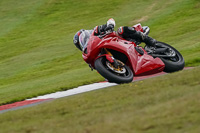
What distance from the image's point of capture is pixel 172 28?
21406 mm

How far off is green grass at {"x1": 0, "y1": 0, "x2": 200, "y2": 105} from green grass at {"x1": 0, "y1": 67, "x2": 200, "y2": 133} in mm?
4358

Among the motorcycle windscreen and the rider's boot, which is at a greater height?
the motorcycle windscreen

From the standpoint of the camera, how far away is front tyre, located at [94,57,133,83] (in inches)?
292

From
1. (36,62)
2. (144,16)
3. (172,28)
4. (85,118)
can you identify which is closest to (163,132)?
(85,118)

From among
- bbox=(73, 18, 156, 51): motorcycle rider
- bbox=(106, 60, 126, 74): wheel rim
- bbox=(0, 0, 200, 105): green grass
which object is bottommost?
bbox=(0, 0, 200, 105): green grass

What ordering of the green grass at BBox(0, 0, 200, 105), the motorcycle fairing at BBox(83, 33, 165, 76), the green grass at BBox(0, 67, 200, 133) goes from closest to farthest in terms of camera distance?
the green grass at BBox(0, 67, 200, 133), the motorcycle fairing at BBox(83, 33, 165, 76), the green grass at BBox(0, 0, 200, 105)

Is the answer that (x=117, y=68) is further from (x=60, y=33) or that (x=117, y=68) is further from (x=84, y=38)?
(x=60, y=33)

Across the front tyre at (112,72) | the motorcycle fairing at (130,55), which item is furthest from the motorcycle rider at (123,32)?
the front tyre at (112,72)

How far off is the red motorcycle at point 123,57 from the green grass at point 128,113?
64 centimetres

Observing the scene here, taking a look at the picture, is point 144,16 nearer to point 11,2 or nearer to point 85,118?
point 11,2

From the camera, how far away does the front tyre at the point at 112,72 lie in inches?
292

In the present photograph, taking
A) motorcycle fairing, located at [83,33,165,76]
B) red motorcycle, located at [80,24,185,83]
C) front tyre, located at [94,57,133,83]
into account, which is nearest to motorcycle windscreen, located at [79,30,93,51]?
red motorcycle, located at [80,24,185,83]

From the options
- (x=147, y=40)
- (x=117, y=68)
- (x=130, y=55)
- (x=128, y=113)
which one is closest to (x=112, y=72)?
(x=117, y=68)

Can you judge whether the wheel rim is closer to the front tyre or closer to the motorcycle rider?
the front tyre
